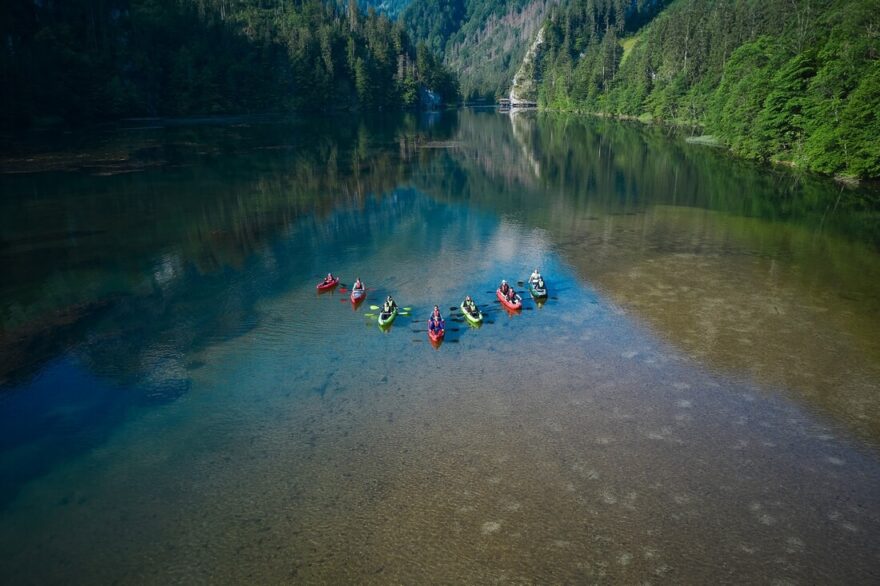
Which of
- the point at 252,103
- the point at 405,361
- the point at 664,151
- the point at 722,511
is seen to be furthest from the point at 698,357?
the point at 252,103

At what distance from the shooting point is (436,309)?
112 feet

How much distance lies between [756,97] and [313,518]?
318 ft

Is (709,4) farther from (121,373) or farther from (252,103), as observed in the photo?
(121,373)

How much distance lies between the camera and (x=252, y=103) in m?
190

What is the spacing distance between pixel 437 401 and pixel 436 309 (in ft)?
27.3

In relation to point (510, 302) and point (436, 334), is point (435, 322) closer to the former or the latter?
point (436, 334)

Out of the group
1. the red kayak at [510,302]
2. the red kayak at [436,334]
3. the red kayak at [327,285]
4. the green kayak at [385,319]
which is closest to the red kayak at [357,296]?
the red kayak at [327,285]

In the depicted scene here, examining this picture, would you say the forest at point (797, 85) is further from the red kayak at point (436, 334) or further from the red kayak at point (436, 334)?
the red kayak at point (436, 334)

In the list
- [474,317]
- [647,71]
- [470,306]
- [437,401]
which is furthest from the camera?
[647,71]

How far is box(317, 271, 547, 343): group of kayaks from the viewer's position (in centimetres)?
3347

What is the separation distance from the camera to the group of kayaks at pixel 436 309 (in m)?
33.5

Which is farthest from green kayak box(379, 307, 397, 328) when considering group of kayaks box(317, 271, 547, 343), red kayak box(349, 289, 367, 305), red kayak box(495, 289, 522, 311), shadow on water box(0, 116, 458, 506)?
shadow on water box(0, 116, 458, 506)

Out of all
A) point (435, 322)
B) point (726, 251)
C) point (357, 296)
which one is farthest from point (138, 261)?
point (726, 251)

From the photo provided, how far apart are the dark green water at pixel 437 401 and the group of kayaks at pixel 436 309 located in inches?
33.4
